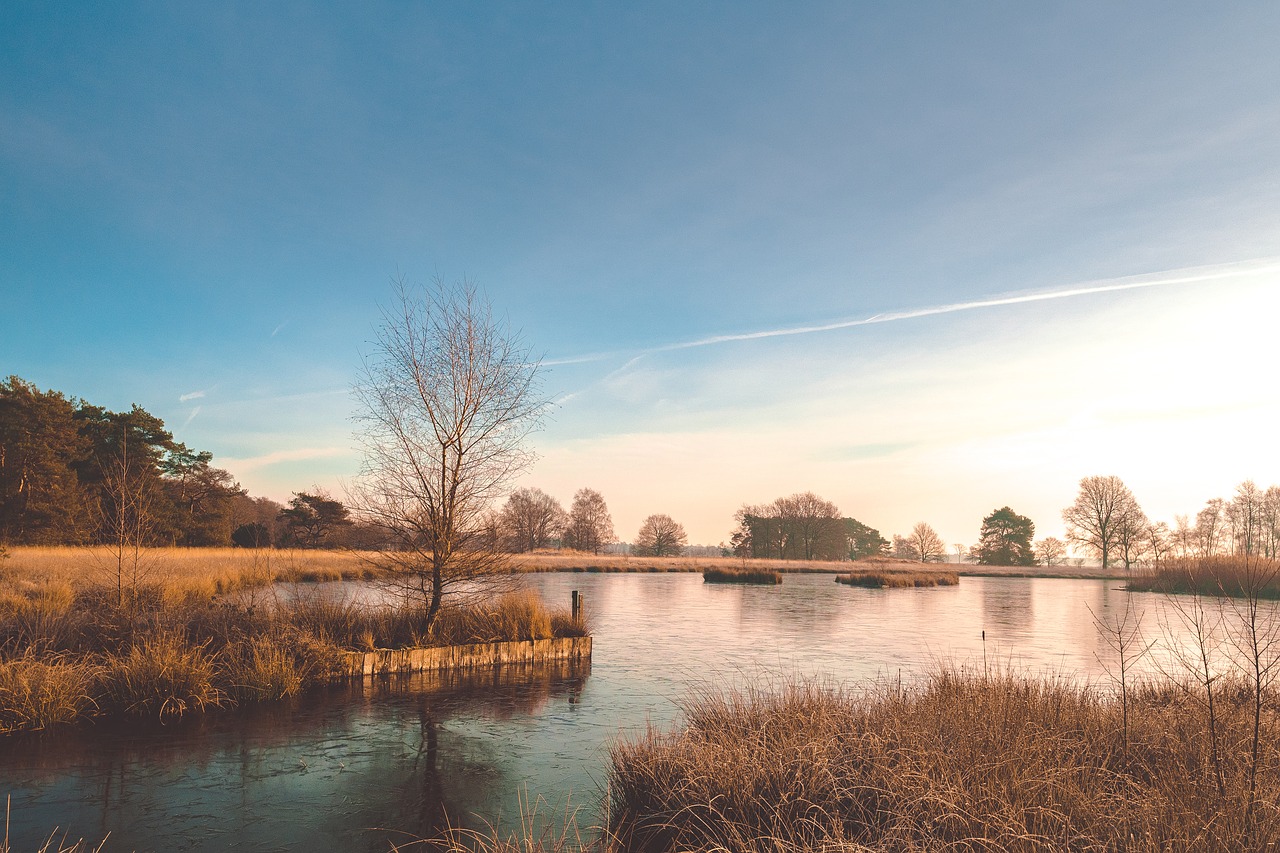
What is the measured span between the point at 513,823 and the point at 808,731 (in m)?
2.89

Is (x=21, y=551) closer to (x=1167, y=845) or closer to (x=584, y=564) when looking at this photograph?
(x=1167, y=845)

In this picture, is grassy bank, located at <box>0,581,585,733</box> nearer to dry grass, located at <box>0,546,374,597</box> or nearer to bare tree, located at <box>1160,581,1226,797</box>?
dry grass, located at <box>0,546,374,597</box>

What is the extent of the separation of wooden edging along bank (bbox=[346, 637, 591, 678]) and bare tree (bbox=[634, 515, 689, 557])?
7146cm

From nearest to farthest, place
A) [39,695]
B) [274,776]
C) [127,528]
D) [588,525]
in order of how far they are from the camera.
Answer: [274,776], [39,695], [127,528], [588,525]

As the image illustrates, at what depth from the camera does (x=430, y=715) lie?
10219mm

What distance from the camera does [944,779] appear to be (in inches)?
211

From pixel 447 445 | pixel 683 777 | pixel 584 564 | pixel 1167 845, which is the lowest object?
pixel 584 564

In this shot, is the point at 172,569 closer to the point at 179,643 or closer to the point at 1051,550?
the point at 179,643

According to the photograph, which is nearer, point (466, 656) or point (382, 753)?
point (382, 753)

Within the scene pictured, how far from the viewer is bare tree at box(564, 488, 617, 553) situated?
83062 millimetres

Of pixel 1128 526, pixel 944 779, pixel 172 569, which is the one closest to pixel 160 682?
pixel 944 779

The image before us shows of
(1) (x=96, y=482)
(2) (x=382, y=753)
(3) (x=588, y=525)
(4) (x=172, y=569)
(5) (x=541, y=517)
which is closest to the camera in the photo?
(2) (x=382, y=753)

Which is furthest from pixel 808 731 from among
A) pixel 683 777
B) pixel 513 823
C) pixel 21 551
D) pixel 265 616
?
pixel 21 551

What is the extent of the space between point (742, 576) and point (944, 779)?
41.1 m
